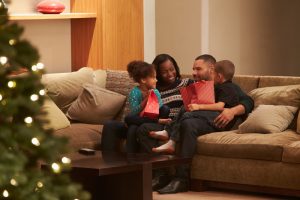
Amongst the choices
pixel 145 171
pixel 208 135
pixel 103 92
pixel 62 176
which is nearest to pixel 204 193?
pixel 208 135

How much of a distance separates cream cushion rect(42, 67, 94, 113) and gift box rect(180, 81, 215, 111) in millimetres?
1021

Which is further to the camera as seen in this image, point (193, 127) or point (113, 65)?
point (113, 65)

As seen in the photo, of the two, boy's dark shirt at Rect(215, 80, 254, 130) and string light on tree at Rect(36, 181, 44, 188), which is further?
boy's dark shirt at Rect(215, 80, 254, 130)

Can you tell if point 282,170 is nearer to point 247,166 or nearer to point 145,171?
point 247,166

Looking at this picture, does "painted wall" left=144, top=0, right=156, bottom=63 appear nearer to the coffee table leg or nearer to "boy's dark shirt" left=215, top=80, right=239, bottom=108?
"boy's dark shirt" left=215, top=80, right=239, bottom=108

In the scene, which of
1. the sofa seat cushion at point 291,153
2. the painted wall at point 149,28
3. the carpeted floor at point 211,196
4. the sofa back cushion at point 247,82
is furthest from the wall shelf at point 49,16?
the sofa seat cushion at point 291,153

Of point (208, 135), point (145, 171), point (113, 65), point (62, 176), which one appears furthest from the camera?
point (113, 65)

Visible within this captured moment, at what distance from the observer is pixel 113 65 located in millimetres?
7207

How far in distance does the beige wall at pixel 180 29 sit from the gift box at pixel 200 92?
6.67 feet

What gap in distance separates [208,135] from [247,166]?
0.37 m

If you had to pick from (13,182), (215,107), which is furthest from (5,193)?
(215,107)

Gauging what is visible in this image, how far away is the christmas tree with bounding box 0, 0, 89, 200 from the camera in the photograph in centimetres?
192

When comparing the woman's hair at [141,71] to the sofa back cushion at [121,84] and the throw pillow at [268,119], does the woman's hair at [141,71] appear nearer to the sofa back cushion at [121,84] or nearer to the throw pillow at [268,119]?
the sofa back cushion at [121,84]

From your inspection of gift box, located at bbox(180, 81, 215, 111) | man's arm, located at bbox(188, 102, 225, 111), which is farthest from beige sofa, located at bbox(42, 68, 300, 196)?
gift box, located at bbox(180, 81, 215, 111)
